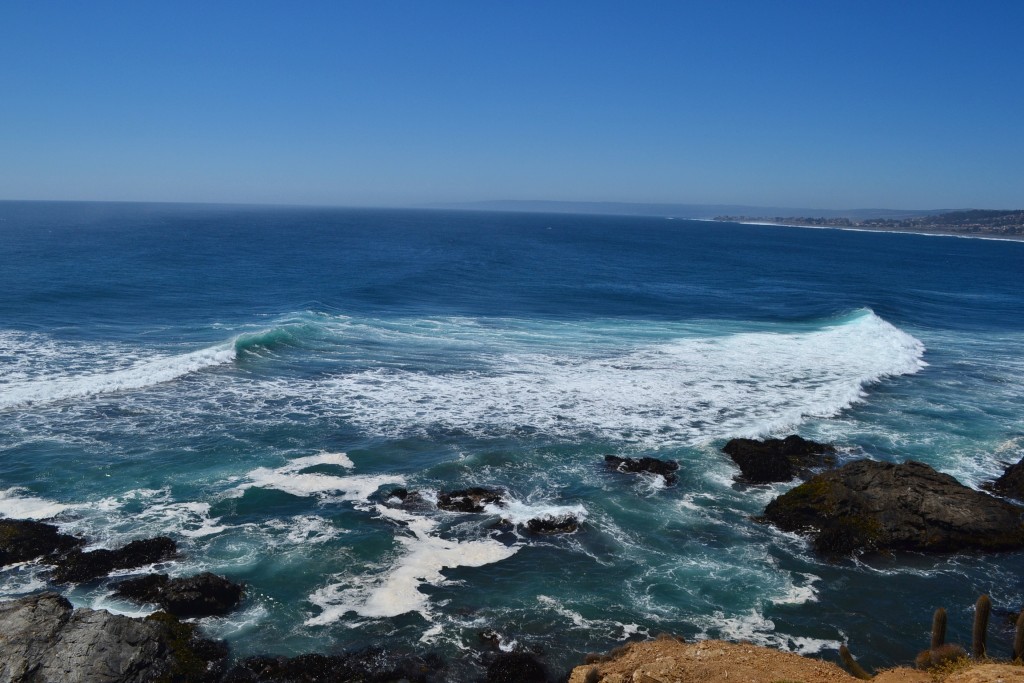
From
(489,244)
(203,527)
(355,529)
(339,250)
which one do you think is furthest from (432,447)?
(489,244)

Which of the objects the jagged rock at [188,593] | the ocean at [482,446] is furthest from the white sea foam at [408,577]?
the jagged rock at [188,593]

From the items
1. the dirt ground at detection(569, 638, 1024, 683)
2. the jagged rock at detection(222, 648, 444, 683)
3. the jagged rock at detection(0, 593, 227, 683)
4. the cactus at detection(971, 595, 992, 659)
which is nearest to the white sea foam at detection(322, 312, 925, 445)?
the jagged rock at detection(222, 648, 444, 683)

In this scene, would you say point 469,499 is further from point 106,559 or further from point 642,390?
point 642,390

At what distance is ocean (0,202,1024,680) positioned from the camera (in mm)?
16812

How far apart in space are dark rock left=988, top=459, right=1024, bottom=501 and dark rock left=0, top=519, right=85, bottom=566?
93.9 ft

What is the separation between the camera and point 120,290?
186 ft

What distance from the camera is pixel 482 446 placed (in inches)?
1043

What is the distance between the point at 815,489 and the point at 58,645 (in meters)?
20.4

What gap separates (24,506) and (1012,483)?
1247 inches

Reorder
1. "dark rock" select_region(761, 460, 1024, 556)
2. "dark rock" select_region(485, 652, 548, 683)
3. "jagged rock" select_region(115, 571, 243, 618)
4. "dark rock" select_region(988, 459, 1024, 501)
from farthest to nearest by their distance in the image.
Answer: "dark rock" select_region(988, 459, 1024, 501) → "dark rock" select_region(761, 460, 1024, 556) → "jagged rock" select_region(115, 571, 243, 618) → "dark rock" select_region(485, 652, 548, 683)

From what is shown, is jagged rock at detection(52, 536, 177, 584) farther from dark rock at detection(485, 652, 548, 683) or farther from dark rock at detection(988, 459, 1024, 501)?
dark rock at detection(988, 459, 1024, 501)

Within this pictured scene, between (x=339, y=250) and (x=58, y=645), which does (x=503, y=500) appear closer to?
(x=58, y=645)

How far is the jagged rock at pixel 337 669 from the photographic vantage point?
46.7ft

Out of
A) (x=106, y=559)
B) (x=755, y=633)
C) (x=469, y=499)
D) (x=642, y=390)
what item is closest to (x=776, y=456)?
(x=642, y=390)
